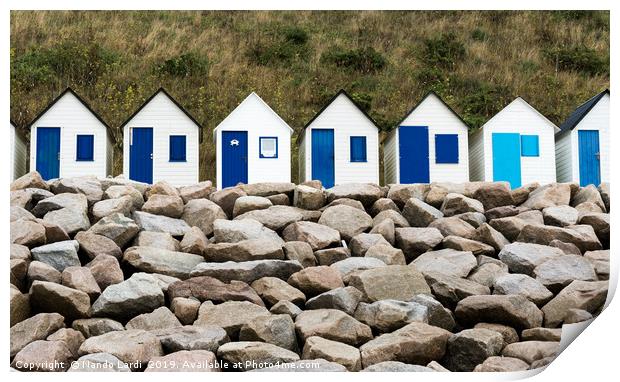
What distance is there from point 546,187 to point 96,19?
3777 mm

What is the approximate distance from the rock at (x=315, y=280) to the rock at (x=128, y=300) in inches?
35.2

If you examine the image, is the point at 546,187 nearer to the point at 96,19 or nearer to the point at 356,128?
the point at 356,128

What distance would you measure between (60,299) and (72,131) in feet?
5.73

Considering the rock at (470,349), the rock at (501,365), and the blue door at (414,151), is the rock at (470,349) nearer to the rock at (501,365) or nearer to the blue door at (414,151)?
the rock at (501,365)

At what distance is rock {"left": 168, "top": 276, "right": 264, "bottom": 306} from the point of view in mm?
5637

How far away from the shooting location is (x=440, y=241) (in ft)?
21.2

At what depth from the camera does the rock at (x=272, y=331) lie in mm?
5266

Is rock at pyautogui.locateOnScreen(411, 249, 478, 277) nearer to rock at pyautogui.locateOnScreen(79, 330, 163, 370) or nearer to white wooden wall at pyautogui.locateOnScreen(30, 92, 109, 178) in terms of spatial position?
rock at pyautogui.locateOnScreen(79, 330, 163, 370)

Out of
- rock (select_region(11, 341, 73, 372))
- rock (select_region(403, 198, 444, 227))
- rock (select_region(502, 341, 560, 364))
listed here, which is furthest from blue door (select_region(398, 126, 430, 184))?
rock (select_region(11, 341, 73, 372))

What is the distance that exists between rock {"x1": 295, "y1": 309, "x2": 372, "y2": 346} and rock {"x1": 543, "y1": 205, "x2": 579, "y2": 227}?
2.14 meters

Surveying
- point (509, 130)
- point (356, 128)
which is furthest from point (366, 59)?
point (509, 130)

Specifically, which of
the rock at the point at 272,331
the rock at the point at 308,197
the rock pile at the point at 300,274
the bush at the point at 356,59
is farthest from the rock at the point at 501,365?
the bush at the point at 356,59

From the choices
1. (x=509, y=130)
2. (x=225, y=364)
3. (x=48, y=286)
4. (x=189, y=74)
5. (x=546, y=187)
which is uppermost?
(x=189, y=74)

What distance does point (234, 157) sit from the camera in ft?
22.9
